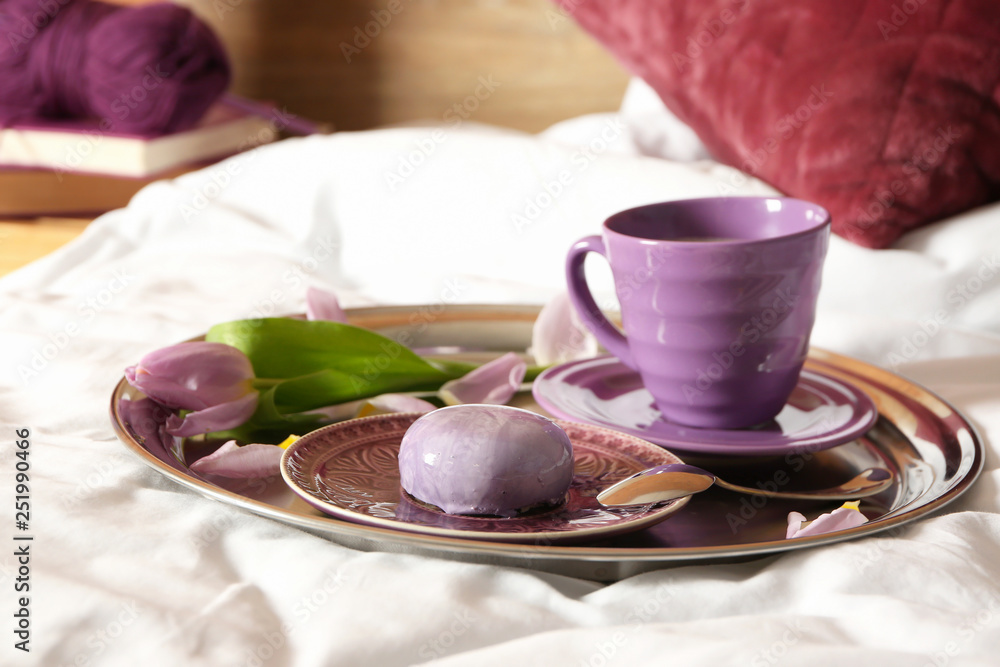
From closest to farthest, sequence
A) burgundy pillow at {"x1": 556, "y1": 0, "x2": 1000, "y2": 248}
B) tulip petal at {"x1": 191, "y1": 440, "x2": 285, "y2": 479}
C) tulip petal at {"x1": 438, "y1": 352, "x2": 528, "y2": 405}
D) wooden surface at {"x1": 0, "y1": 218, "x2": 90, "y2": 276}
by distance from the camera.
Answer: tulip petal at {"x1": 191, "y1": 440, "x2": 285, "y2": 479} < tulip petal at {"x1": 438, "y1": 352, "x2": 528, "y2": 405} < burgundy pillow at {"x1": 556, "y1": 0, "x2": 1000, "y2": 248} < wooden surface at {"x1": 0, "y1": 218, "x2": 90, "y2": 276}

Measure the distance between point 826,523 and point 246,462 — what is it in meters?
0.25

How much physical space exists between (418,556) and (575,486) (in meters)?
0.09

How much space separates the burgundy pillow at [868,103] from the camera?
2.42 feet

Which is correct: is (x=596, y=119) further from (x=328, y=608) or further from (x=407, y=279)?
(x=328, y=608)

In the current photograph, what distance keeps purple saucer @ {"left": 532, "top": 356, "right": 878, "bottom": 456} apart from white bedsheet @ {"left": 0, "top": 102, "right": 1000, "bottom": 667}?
0.07 m

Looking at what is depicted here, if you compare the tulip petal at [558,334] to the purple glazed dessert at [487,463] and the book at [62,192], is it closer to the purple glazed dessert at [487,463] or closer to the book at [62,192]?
the purple glazed dessert at [487,463]

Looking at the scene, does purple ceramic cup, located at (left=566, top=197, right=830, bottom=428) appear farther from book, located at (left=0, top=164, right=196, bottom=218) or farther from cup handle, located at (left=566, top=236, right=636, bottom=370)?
book, located at (left=0, top=164, right=196, bottom=218)

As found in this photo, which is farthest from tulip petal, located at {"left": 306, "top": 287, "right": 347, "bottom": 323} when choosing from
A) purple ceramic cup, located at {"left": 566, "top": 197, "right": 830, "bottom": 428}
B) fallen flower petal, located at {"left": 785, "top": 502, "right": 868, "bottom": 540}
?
fallen flower petal, located at {"left": 785, "top": 502, "right": 868, "bottom": 540}

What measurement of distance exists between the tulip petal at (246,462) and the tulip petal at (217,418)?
0.03 meters

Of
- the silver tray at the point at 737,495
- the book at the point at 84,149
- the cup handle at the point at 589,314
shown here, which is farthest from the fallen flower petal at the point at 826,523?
the book at the point at 84,149

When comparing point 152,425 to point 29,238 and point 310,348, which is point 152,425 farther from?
point 29,238

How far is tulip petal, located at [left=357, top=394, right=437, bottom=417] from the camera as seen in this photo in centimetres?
51

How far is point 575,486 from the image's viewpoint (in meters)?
0.40

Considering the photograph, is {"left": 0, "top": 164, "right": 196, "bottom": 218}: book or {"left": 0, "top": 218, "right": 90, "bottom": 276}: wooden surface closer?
{"left": 0, "top": 218, "right": 90, "bottom": 276}: wooden surface
